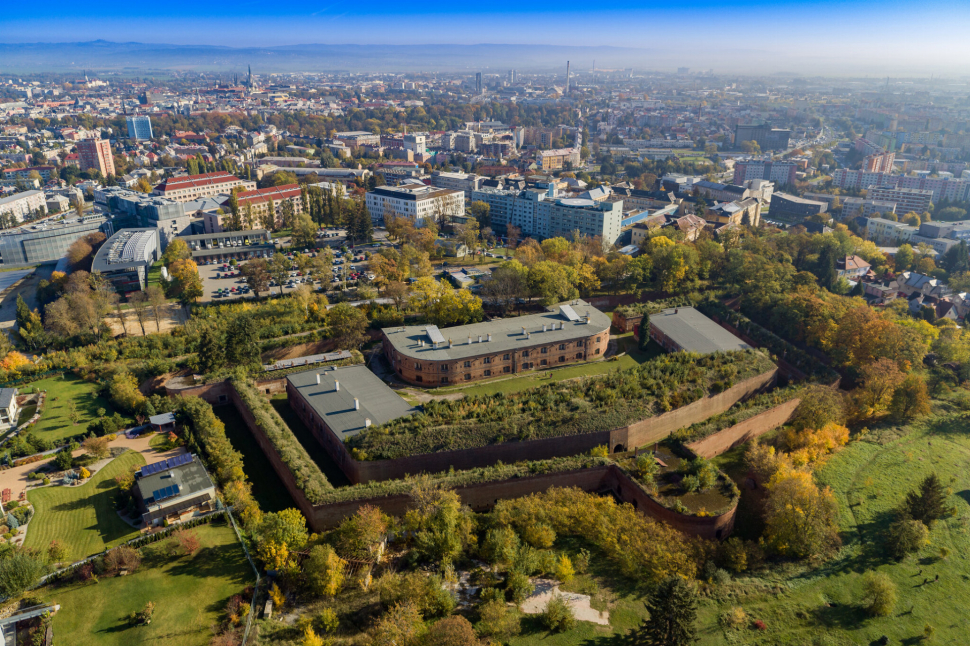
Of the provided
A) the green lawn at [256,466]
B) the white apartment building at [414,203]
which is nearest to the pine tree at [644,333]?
the green lawn at [256,466]

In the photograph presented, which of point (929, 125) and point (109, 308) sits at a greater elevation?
point (929, 125)

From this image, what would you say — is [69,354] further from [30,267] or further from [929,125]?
[929,125]

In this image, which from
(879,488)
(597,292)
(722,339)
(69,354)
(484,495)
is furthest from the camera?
(597,292)

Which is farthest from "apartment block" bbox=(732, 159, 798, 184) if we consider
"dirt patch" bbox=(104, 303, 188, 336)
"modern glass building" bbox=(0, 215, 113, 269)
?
"modern glass building" bbox=(0, 215, 113, 269)

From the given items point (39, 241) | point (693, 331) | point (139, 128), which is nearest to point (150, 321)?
point (39, 241)

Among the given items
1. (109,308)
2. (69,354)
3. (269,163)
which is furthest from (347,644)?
(269,163)

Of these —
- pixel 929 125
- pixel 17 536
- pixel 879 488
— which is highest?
pixel 929 125

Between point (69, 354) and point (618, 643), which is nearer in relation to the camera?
point (618, 643)

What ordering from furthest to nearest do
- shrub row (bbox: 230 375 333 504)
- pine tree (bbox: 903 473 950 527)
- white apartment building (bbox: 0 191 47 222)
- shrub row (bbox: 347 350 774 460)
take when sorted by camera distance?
1. white apartment building (bbox: 0 191 47 222)
2. shrub row (bbox: 347 350 774 460)
3. pine tree (bbox: 903 473 950 527)
4. shrub row (bbox: 230 375 333 504)

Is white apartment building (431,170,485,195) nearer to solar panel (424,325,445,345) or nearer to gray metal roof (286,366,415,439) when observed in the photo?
solar panel (424,325,445,345)
